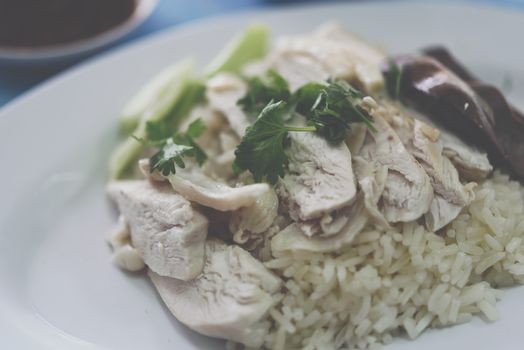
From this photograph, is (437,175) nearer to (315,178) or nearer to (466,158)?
(466,158)

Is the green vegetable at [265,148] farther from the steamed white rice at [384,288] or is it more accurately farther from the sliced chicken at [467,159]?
the sliced chicken at [467,159]

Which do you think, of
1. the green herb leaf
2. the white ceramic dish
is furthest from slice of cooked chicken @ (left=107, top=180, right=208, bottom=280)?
the white ceramic dish

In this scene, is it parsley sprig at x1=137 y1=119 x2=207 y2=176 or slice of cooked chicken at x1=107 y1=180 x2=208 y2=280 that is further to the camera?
parsley sprig at x1=137 y1=119 x2=207 y2=176

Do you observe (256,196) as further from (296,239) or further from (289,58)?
(289,58)

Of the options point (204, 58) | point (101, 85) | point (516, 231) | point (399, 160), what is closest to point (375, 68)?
point (399, 160)

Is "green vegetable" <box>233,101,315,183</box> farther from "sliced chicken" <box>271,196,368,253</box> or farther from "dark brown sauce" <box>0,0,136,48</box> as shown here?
"dark brown sauce" <box>0,0,136,48</box>

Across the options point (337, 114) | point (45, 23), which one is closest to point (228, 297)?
point (337, 114)
